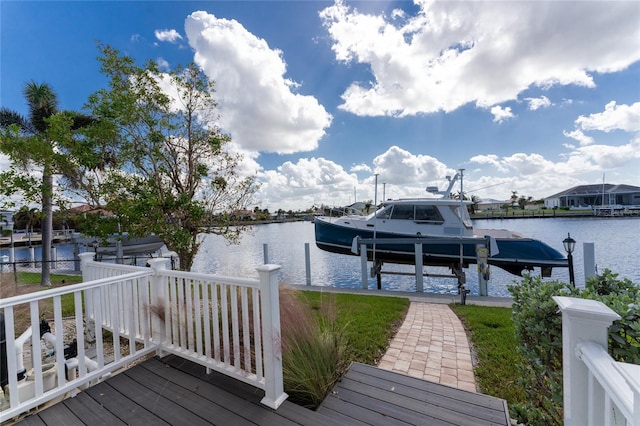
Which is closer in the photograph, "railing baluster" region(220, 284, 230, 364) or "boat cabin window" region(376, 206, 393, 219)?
"railing baluster" region(220, 284, 230, 364)

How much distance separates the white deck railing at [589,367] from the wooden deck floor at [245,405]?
1185 mm

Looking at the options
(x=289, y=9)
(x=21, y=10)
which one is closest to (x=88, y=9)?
(x=21, y=10)

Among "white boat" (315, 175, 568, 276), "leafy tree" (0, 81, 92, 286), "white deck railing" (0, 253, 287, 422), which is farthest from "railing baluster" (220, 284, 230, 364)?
"white boat" (315, 175, 568, 276)

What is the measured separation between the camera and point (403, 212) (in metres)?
11.1

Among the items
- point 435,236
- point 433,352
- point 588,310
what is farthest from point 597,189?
point 588,310

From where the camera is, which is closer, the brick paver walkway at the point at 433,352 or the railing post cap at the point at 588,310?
the railing post cap at the point at 588,310

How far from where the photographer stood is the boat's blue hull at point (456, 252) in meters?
9.40

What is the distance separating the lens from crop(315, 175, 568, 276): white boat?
31.1ft

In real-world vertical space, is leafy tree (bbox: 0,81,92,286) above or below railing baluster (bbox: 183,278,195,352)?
above

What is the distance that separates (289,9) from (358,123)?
22.0 ft

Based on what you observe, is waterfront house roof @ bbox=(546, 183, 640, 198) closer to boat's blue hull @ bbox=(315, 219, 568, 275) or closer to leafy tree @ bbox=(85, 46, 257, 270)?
boat's blue hull @ bbox=(315, 219, 568, 275)

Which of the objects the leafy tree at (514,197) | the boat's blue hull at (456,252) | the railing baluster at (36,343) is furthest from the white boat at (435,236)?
the leafy tree at (514,197)

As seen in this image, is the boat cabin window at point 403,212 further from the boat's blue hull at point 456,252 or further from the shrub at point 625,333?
the shrub at point 625,333

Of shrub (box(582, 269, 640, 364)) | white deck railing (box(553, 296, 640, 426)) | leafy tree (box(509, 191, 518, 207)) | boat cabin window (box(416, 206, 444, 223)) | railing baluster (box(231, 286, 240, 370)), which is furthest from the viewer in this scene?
leafy tree (box(509, 191, 518, 207))
